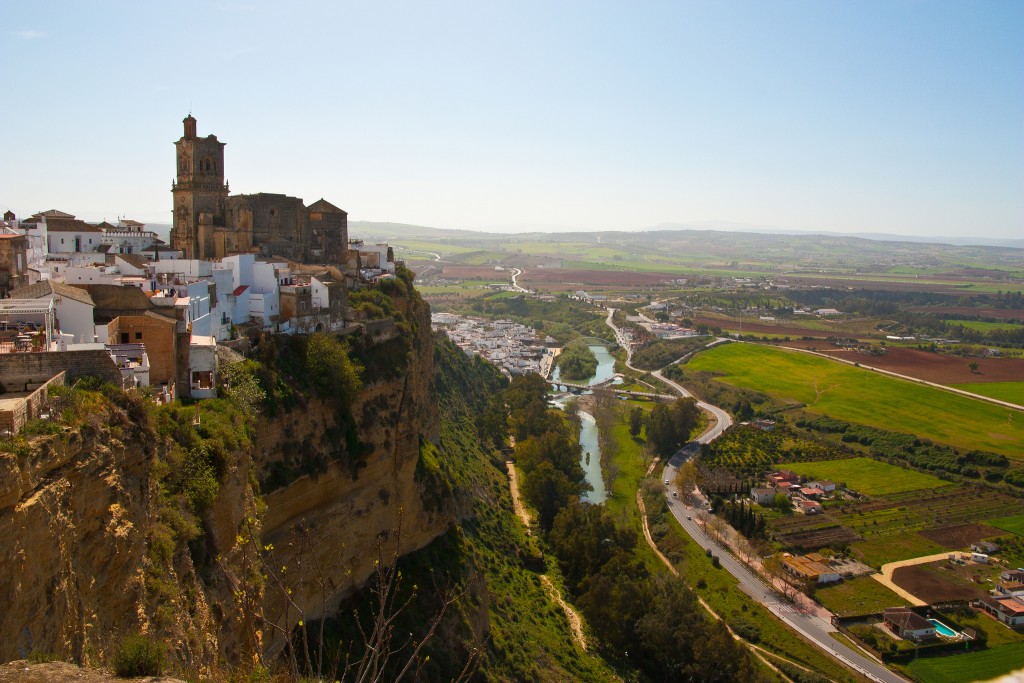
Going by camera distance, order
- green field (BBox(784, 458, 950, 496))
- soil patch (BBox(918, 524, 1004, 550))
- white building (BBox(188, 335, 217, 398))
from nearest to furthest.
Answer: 1. white building (BBox(188, 335, 217, 398))
2. soil patch (BBox(918, 524, 1004, 550))
3. green field (BBox(784, 458, 950, 496))

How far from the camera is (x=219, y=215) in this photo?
25297mm

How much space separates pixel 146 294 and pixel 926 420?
178 feet

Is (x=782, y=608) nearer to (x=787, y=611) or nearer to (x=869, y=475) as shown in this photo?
(x=787, y=611)

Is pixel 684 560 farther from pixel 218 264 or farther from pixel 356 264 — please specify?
pixel 218 264

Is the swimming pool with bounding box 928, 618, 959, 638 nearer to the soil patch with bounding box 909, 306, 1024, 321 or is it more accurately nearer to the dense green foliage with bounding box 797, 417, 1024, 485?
the dense green foliage with bounding box 797, 417, 1024, 485

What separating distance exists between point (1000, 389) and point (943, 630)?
44.6m

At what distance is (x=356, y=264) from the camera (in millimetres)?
26750

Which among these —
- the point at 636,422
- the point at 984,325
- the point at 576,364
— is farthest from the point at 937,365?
the point at 636,422

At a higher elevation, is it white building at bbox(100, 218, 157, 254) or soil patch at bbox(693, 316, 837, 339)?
white building at bbox(100, 218, 157, 254)

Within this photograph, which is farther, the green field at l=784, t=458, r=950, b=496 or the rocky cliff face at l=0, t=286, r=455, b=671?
the green field at l=784, t=458, r=950, b=496

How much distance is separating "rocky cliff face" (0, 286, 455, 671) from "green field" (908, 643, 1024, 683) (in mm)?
18199

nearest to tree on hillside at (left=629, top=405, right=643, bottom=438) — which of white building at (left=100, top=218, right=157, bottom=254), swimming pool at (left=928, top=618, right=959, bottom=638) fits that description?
swimming pool at (left=928, top=618, right=959, bottom=638)

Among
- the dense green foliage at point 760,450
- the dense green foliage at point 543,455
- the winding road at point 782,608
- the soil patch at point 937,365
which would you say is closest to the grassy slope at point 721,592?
the winding road at point 782,608

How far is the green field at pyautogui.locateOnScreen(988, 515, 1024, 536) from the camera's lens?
119 ft
